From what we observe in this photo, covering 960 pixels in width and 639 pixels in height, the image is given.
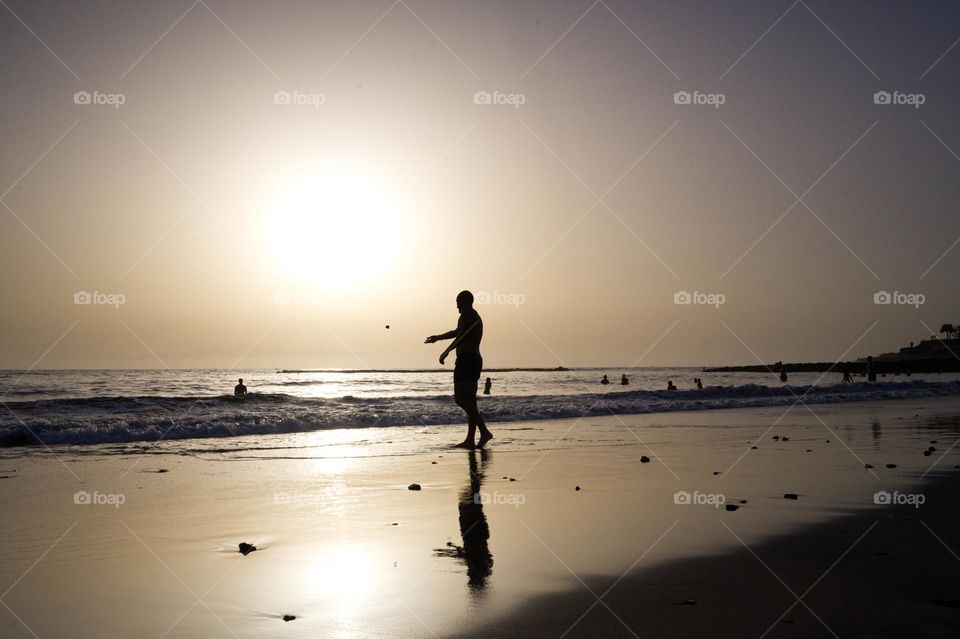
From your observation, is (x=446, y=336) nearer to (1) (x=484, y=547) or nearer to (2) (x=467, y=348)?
(2) (x=467, y=348)

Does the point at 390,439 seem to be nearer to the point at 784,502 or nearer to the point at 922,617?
the point at 784,502

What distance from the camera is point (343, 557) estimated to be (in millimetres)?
5523

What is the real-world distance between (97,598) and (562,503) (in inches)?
177

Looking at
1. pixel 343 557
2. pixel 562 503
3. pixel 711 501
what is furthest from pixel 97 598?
pixel 711 501

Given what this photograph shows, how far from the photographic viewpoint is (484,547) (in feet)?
19.2

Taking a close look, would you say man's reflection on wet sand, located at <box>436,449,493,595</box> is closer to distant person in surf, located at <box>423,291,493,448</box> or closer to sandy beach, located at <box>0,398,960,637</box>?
sandy beach, located at <box>0,398,960,637</box>

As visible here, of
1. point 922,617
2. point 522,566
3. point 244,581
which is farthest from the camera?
point 522,566

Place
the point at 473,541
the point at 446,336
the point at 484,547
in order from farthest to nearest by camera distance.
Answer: the point at 446,336, the point at 473,541, the point at 484,547

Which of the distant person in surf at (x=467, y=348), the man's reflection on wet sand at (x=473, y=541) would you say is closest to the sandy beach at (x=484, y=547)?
the man's reflection on wet sand at (x=473, y=541)

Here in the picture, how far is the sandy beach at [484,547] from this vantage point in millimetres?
4117

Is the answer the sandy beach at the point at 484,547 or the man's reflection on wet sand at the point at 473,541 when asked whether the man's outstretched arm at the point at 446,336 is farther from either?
the man's reflection on wet sand at the point at 473,541

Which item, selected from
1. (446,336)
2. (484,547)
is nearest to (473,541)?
(484,547)

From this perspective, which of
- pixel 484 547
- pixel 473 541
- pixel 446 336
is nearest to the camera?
pixel 484 547

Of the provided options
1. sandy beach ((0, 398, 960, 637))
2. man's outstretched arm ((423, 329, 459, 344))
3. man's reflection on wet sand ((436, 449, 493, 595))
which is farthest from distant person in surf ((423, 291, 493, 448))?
man's reflection on wet sand ((436, 449, 493, 595))
